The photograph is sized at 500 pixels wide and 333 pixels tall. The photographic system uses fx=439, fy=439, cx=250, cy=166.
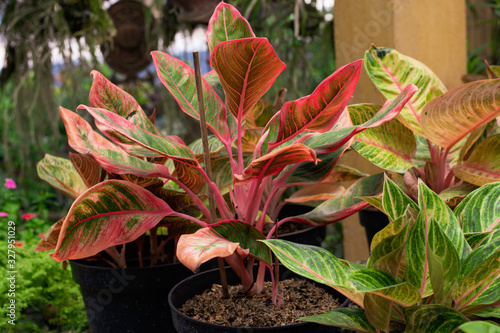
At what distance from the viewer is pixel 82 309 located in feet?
4.58

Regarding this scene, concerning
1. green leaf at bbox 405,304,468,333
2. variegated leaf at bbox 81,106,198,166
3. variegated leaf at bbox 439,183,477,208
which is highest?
variegated leaf at bbox 81,106,198,166

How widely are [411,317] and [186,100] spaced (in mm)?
563

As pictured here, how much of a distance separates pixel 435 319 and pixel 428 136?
50 cm

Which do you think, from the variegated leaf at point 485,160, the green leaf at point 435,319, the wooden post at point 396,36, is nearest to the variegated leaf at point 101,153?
the green leaf at point 435,319

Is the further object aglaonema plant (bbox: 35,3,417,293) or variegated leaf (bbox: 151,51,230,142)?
variegated leaf (bbox: 151,51,230,142)

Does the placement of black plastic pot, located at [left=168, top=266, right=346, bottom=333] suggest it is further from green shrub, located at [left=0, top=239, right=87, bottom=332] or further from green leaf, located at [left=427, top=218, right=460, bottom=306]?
green shrub, located at [left=0, top=239, right=87, bottom=332]

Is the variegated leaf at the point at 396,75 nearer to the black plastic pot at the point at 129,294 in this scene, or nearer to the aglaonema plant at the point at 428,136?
the aglaonema plant at the point at 428,136

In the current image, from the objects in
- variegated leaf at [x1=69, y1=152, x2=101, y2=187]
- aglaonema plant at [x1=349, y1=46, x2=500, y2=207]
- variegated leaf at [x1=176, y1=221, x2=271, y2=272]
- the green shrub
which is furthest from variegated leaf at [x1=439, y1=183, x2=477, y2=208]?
the green shrub

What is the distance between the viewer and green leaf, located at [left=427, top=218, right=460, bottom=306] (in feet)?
1.89

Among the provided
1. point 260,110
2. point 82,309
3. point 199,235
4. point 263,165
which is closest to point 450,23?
point 260,110

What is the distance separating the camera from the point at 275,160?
722mm

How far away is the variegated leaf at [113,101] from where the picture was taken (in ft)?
2.82

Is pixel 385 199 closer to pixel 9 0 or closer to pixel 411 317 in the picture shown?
pixel 411 317

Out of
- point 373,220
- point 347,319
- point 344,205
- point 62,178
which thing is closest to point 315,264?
point 347,319
